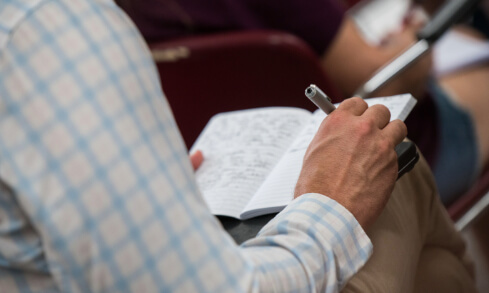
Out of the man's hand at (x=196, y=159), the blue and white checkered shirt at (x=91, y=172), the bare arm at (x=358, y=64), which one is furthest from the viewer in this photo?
the bare arm at (x=358, y=64)

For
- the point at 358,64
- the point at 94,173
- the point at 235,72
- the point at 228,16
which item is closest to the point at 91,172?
the point at 94,173

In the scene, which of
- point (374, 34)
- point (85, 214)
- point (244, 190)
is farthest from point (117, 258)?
point (374, 34)

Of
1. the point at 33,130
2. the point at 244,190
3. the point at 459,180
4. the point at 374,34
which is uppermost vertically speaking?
the point at 33,130

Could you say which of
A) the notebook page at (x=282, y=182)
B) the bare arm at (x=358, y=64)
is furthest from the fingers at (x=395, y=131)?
the bare arm at (x=358, y=64)

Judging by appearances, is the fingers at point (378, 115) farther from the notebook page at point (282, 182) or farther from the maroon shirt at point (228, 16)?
the maroon shirt at point (228, 16)

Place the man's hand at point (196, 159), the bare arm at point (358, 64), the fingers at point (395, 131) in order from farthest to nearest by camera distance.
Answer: the bare arm at point (358, 64) → the man's hand at point (196, 159) → the fingers at point (395, 131)

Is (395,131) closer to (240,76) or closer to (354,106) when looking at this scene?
(354,106)

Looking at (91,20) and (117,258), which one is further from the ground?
(91,20)

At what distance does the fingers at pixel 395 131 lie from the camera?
2.55 ft

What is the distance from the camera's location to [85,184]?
1.80 feet

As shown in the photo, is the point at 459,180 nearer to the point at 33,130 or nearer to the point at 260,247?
the point at 260,247

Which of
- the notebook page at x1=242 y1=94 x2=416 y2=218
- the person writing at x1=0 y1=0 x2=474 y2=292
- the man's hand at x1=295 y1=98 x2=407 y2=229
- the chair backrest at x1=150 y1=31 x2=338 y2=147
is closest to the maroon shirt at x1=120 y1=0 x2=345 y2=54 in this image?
the chair backrest at x1=150 y1=31 x2=338 y2=147

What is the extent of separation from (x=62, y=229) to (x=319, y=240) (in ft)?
0.79

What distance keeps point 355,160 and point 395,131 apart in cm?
7
